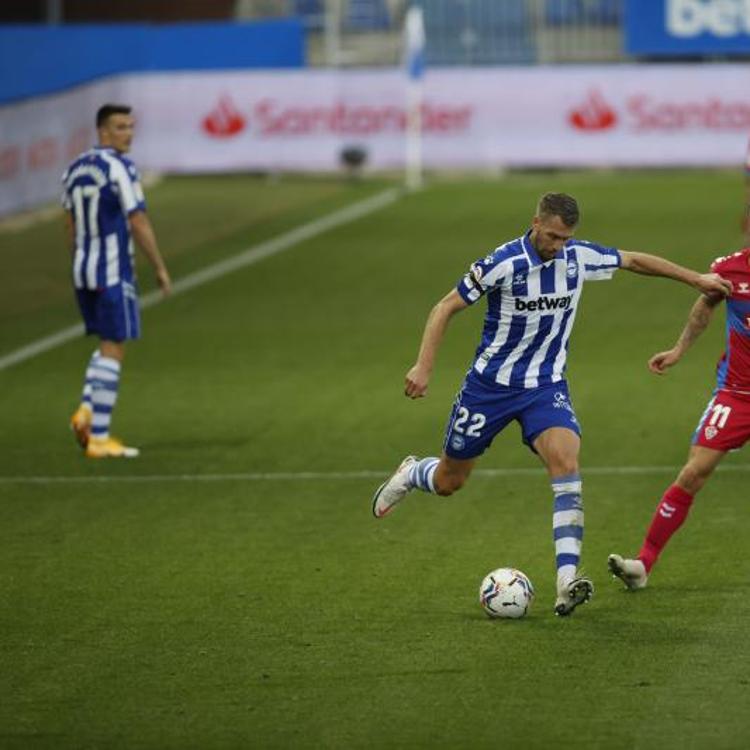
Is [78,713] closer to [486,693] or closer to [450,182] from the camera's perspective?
[486,693]

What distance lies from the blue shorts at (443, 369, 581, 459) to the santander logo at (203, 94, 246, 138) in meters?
27.8

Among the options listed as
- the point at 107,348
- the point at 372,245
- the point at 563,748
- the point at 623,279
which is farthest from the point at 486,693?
the point at 372,245

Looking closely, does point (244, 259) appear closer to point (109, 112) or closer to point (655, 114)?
point (109, 112)

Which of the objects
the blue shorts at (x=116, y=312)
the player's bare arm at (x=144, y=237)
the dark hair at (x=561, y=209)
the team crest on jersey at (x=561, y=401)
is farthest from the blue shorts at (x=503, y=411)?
the blue shorts at (x=116, y=312)

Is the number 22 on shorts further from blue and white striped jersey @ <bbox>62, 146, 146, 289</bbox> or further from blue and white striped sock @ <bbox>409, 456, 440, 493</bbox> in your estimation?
blue and white striped jersey @ <bbox>62, 146, 146, 289</bbox>

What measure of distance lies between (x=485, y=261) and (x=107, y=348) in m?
5.89

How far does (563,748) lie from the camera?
329 inches

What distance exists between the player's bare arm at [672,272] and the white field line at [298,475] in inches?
151

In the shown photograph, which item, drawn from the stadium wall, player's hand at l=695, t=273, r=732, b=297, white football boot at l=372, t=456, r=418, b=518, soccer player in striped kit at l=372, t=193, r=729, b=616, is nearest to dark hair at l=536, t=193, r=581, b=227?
soccer player in striped kit at l=372, t=193, r=729, b=616

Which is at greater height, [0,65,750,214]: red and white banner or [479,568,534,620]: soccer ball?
[479,568,534,620]: soccer ball

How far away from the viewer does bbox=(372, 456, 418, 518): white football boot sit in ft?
38.9

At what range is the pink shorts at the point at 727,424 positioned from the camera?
439 inches

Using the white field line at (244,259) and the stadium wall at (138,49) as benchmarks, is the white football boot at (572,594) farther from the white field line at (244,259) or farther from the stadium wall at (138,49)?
the stadium wall at (138,49)

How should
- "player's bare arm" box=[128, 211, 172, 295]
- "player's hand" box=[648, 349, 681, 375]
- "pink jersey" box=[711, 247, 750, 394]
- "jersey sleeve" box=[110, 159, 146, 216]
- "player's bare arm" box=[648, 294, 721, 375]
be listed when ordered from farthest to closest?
"jersey sleeve" box=[110, 159, 146, 216]
"player's bare arm" box=[128, 211, 172, 295]
"player's hand" box=[648, 349, 681, 375]
"player's bare arm" box=[648, 294, 721, 375]
"pink jersey" box=[711, 247, 750, 394]
